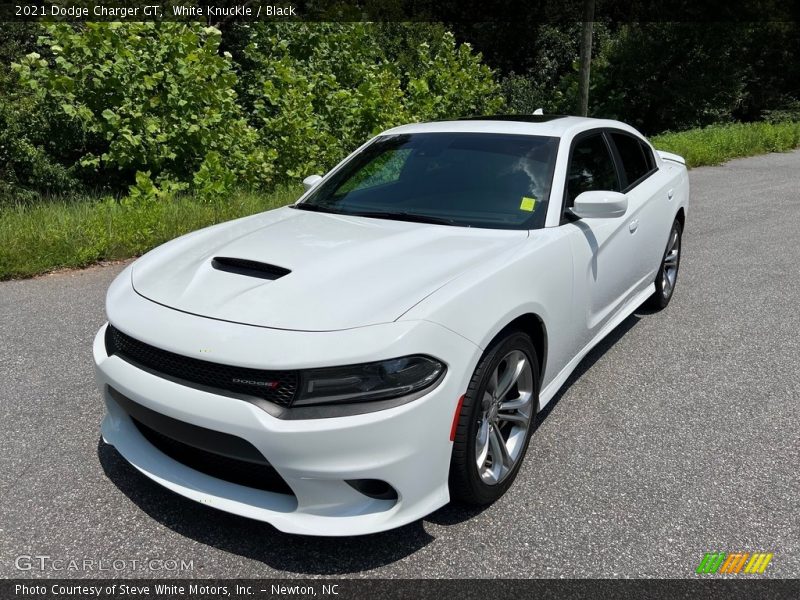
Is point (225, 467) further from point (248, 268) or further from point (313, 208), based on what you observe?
point (313, 208)

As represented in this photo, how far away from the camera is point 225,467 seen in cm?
252

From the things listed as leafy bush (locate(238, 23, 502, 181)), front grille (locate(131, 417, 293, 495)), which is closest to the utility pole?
leafy bush (locate(238, 23, 502, 181))

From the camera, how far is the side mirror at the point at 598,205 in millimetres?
3324

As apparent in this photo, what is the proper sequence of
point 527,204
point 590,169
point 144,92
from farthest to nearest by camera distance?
point 144,92 → point 590,169 → point 527,204

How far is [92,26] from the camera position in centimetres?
840

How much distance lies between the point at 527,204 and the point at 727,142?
50.5 feet

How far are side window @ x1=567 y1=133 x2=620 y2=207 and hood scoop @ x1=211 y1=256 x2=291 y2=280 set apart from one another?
1642 mm

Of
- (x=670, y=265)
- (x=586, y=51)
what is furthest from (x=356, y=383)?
(x=586, y=51)

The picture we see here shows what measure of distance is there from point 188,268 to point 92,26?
7.02 metres

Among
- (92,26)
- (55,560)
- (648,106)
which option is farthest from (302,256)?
(648,106)

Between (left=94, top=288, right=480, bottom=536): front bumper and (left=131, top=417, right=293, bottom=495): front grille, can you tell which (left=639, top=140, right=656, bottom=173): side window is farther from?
(left=131, top=417, right=293, bottom=495): front grille

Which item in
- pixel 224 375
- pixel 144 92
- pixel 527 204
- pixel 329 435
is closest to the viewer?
pixel 329 435

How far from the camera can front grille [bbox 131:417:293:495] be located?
7.97ft

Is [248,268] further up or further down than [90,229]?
further up
